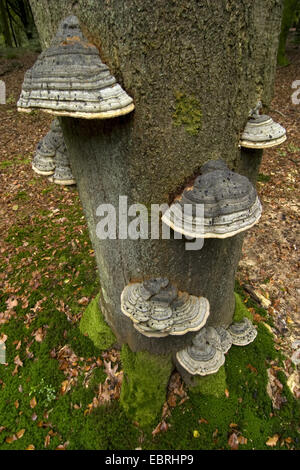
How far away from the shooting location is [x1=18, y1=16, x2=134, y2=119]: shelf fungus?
4.71 feet

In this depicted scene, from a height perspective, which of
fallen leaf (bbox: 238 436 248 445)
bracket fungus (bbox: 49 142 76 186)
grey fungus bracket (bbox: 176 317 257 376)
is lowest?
fallen leaf (bbox: 238 436 248 445)

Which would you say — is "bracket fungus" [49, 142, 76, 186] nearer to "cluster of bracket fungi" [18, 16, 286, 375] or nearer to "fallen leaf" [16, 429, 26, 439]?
"cluster of bracket fungi" [18, 16, 286, 375]

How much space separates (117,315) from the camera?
137 inches

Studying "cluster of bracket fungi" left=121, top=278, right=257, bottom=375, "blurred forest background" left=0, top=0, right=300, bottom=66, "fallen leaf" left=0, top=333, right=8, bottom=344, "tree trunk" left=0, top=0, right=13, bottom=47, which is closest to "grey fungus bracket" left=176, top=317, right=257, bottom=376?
"cluster of bracket fungi" left=121, top=278, right=257, bottom=375

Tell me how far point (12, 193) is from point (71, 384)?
20.4 feet

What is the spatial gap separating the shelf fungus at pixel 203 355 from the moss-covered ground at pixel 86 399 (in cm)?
68

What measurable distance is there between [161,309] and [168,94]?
1.58 metres

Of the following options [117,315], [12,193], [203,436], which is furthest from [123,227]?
[12,193]

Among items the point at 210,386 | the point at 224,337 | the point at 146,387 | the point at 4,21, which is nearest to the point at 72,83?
the point at 224,337

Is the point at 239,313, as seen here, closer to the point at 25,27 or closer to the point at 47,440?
the point at 47,440

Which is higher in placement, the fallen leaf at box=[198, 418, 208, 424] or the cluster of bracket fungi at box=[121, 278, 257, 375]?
the cluster of bracket fungi at box=[121, 278, 257, 375]

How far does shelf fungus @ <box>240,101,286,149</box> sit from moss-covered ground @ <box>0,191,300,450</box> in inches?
110

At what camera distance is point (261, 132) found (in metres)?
2.03

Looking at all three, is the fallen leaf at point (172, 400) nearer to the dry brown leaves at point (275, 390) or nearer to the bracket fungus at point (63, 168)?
the dry brown leaves at point (275, 390)
